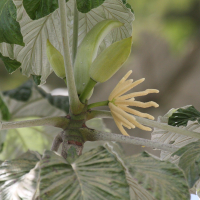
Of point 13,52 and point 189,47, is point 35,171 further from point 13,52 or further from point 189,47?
point 189,47

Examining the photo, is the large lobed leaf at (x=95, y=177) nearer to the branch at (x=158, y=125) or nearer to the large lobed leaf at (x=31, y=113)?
the branch at (x=158, y=125)

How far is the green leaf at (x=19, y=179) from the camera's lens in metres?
0.23

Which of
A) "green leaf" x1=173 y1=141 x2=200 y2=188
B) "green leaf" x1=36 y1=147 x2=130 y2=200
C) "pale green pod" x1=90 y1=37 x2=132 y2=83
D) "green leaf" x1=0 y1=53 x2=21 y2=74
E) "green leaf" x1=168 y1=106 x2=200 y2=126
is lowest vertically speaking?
"green leaf" x1=168 y1=106 x2=200 y2=126

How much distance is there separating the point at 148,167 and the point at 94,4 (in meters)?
0.20

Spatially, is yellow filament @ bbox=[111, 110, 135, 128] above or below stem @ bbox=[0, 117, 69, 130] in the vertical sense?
below

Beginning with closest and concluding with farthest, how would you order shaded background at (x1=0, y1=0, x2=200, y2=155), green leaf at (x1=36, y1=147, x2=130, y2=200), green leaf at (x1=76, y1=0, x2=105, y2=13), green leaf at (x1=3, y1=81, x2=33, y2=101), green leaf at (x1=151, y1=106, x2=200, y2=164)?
1. green leaf at (x1=36, y1=147, x2=130, y2=200)
2. green leaf at (x1=76, y1=0, x2=105, y2=13)
3. green leaf at (x1=151, y1=106, x2=200, y2=164)
4. green leaf at (x1=3, y1=81, x2=33, y2=101)
5. shaded background at (x1=0, y1=0, x2=200, y2=155)

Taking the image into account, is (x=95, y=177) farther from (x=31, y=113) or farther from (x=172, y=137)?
(x=31, y=113)

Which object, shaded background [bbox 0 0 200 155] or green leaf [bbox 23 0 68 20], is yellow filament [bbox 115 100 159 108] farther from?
shaded background [bbox 0 0 200 155]

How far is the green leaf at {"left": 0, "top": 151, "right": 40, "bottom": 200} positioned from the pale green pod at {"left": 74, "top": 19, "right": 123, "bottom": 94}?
14 centimetres

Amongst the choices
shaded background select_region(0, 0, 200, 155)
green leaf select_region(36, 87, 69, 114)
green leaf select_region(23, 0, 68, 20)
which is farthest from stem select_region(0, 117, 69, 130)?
shaded background select_region(0, 0, 200, 155)

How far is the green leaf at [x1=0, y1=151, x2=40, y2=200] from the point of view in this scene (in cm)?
23

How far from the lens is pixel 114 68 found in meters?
0.35

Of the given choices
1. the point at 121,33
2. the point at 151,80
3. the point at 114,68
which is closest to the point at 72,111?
the point at 114,68

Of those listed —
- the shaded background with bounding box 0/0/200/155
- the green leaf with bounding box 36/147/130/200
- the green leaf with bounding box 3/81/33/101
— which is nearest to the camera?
the green leaf with bounding box 36/147/130/200
